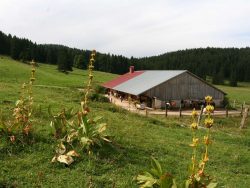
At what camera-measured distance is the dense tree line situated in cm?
11174

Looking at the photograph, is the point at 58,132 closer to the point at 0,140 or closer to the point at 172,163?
the point at 0,140

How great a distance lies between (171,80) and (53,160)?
126 ft

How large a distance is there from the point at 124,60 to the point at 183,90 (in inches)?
4031

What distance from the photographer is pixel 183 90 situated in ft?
156

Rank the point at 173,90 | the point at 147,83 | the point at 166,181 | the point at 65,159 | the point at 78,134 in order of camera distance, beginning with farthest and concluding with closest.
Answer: the point at 147,83 → the point at 173,90 → the point at 78,134 → the point at 65,159 → the point at 166,181

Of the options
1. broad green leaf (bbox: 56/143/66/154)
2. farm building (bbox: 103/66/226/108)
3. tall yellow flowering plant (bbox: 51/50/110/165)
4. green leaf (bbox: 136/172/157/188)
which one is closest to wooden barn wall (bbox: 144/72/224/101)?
farm building (bbox: 103/66/226/108)

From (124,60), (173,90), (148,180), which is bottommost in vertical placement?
(148,180)

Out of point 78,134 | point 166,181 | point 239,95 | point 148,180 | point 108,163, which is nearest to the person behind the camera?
point 166,181

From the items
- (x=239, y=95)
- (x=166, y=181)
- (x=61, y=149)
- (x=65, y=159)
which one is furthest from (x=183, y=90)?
(x=166, y=181)

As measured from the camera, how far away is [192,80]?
48.3 metres

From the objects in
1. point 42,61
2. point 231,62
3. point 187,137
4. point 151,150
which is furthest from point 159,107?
point 231,62

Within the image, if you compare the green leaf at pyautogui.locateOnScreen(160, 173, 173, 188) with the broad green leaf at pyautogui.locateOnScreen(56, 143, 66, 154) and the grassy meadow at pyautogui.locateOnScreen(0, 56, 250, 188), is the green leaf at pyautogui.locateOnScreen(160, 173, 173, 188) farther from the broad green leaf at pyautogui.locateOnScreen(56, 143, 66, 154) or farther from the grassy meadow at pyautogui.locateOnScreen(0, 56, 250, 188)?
the broad green leaf at pyautogui.locateOnScreen(56, 143, 66, 154)

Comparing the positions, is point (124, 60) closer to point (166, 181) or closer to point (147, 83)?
point (147, 83)

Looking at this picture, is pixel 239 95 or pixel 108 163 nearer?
pixel 108 163
